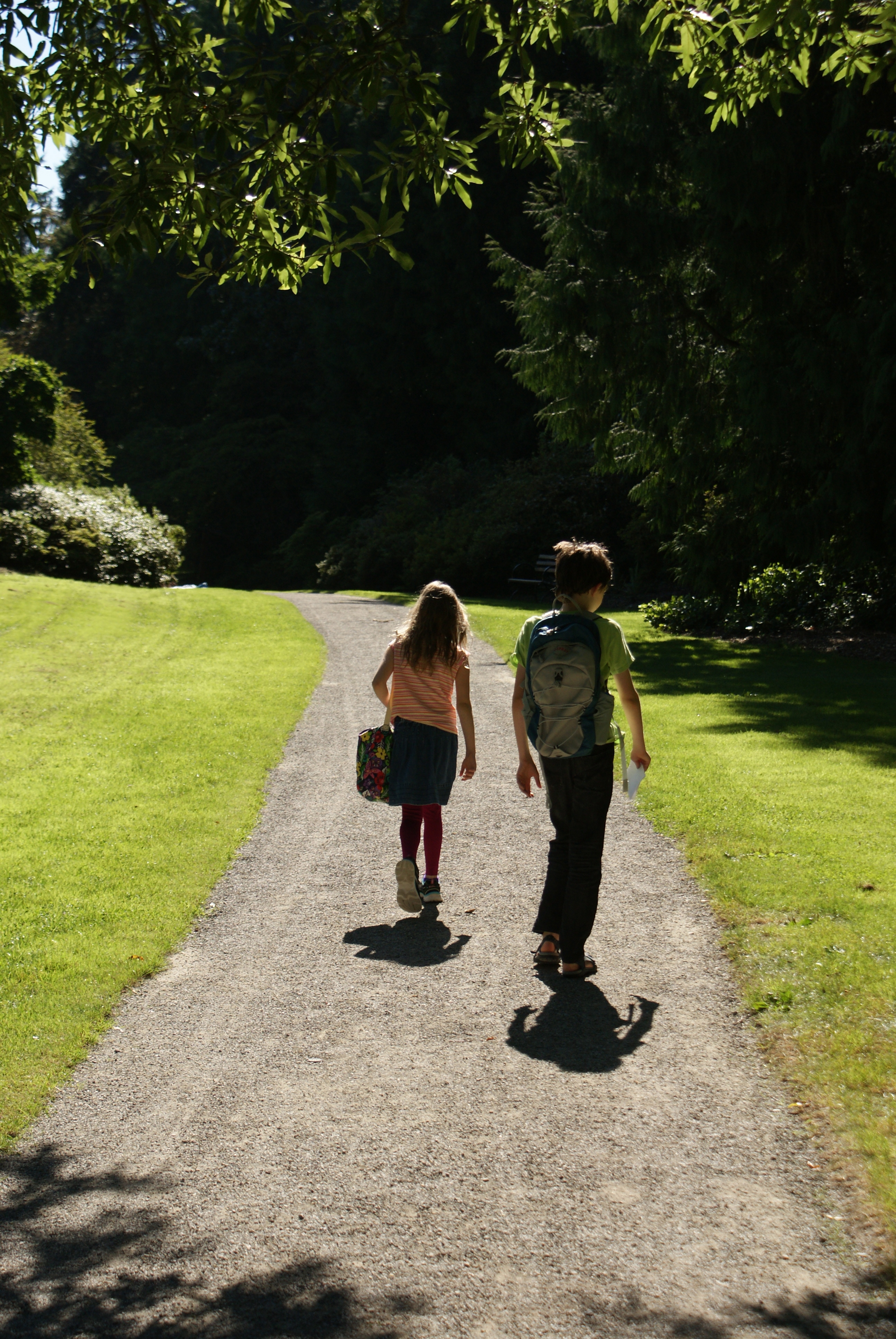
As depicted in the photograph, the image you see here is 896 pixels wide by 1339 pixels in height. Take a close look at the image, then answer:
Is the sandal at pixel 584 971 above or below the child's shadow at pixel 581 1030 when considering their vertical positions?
above

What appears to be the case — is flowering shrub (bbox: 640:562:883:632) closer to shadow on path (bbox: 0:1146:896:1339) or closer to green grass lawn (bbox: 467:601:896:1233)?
green grass lawn (bbox: 467:601:896:1233)

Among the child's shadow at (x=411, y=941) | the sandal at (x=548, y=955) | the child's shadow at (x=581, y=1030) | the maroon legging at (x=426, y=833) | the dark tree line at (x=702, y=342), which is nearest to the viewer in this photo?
the child's shadow at (x=581, y=1030)

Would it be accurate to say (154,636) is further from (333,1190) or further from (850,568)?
(333,1190)

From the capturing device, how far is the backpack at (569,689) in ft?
16.5

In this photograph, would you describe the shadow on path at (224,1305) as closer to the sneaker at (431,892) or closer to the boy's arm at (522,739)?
the boy's arm at (522,739)

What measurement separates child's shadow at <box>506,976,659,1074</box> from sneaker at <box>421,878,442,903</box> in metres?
1.27

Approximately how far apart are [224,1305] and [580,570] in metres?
3.26

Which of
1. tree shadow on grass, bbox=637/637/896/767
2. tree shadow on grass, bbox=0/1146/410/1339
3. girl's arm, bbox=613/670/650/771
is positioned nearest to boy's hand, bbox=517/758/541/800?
girl's arm, bbox=613/670/650/771

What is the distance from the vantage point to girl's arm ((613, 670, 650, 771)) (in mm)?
5172

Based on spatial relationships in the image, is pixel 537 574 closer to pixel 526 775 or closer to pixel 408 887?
pixel 408 887

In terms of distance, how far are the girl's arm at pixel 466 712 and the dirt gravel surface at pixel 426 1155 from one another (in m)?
0.78

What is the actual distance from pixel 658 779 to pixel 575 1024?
15.2 feet

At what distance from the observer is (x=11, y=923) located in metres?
5.98

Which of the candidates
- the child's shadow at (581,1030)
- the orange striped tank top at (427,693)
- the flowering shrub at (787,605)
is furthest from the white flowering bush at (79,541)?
the child's shadow at (581,1030)
